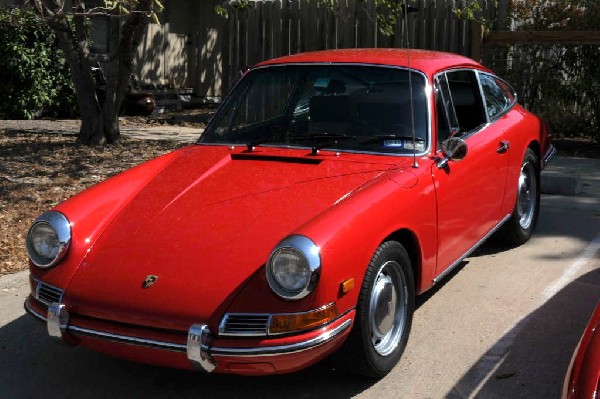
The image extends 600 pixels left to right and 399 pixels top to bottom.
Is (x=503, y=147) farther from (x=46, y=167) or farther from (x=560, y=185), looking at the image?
(x=46, y=167)

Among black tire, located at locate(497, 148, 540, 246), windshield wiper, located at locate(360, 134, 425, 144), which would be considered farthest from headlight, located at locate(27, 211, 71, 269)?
black tire, located at locate(497, 148, 540, 246)

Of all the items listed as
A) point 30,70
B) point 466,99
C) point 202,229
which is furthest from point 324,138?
point 30,70

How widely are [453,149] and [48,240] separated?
2345mm

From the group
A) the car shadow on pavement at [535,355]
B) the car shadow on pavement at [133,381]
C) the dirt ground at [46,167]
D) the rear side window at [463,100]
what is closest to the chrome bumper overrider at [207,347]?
the car shadow on pavement at [133,381]

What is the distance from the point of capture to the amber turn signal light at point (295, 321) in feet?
11.8

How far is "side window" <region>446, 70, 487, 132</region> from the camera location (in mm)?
5516

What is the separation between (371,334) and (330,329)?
0.42 metres

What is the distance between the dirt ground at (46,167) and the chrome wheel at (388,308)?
315cm

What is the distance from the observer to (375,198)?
4105 mm

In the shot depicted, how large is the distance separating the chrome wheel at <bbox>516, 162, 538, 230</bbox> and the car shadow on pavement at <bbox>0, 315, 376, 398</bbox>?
2858 millimetres

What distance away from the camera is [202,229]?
4125 mm

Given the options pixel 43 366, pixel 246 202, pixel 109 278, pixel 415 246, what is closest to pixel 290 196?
pixel 246 202

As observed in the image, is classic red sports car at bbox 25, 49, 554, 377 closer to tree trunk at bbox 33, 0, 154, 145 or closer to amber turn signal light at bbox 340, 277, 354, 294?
amber turn signal light at bbox 340, 277, 354, 294

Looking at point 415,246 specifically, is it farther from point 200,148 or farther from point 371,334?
point 200,148
